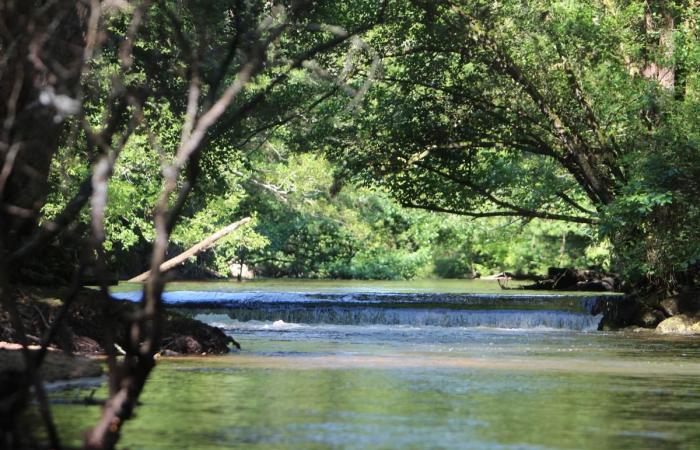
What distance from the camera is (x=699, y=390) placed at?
13906 mm

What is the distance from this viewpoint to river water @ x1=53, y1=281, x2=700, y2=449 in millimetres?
9758

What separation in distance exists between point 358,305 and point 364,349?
950 centimetres

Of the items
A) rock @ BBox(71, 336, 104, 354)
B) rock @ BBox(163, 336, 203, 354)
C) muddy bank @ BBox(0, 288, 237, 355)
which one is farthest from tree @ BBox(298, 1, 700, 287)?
rock @ BBox(71, 336, 104, 354)

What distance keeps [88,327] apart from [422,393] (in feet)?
19.1

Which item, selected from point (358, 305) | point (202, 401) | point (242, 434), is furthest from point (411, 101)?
point (242, 434)

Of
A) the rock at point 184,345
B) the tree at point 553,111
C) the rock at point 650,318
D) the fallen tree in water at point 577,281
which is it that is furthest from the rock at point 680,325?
the rock at point 184,345

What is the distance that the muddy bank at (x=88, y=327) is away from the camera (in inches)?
625

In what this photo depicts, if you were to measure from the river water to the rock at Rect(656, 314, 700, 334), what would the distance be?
731 millimetres

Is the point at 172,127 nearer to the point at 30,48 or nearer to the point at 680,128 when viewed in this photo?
the point at 680,128

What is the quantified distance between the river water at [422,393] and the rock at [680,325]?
731 mm

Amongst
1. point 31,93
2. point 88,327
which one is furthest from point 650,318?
point 31,93

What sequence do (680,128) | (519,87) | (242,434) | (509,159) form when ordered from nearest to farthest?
(242,434), (680,128), (519,87), (509,159)

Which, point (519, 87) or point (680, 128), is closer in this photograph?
point (680, 128)

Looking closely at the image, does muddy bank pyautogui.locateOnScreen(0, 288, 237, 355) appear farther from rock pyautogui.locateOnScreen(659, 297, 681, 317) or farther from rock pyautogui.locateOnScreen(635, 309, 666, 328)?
rock pyautogui.locateOnScreen(659, 297, 681, 317)
